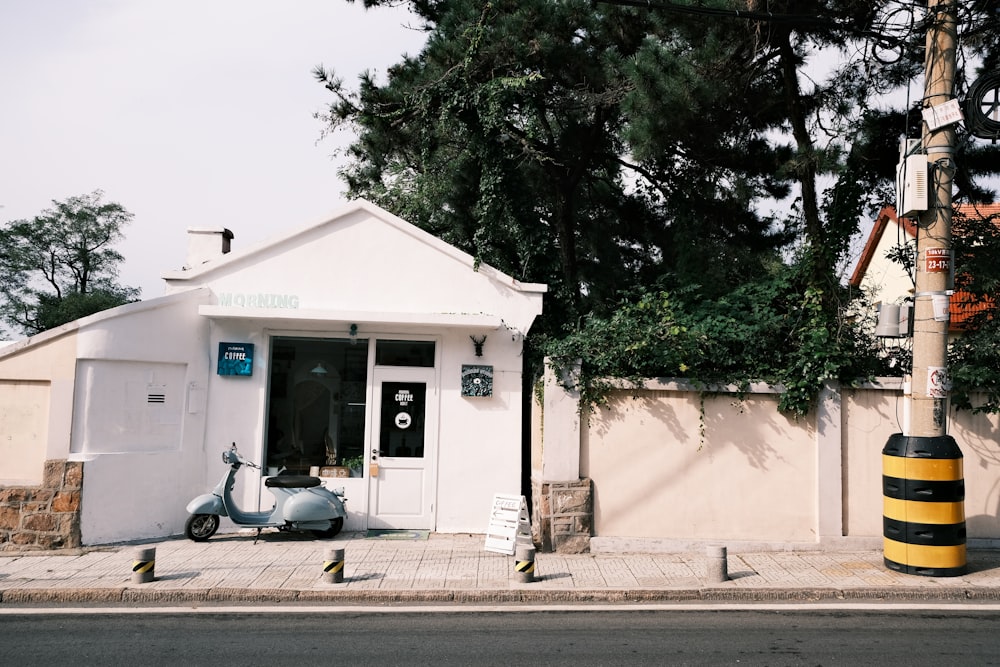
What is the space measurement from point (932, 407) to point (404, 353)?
6640 millimetres

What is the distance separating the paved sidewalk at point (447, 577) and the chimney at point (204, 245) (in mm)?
4370

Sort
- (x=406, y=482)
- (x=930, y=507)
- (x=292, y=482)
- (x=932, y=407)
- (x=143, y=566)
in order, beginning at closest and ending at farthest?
(x=143, y=566), (x=930, y=507), (x=932, y=407), (x=292, y=482), (x=406, y=482)

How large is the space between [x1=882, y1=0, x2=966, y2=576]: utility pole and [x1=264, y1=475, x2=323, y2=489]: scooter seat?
6941 millimetres

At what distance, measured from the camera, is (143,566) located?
748cm

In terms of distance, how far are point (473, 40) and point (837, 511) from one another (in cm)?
828

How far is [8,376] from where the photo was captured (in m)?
9.24

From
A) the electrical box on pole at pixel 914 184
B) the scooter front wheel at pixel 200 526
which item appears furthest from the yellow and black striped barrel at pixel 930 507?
the scooter front wheel at pixel 200 526

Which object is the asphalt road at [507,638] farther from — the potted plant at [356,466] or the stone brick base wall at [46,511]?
the potted plant at [356,466]

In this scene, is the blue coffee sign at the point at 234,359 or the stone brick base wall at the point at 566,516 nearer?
the stone brick base wall at the point at 566,516

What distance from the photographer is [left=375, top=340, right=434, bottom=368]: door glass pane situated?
418 inches

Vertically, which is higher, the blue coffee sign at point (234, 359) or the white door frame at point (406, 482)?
the blue coffee sign at point (234, 359)

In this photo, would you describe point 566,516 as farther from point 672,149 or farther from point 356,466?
point 672,149

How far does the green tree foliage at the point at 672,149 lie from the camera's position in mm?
9570

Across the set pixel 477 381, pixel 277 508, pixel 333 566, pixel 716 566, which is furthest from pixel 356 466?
pixel 716 566
